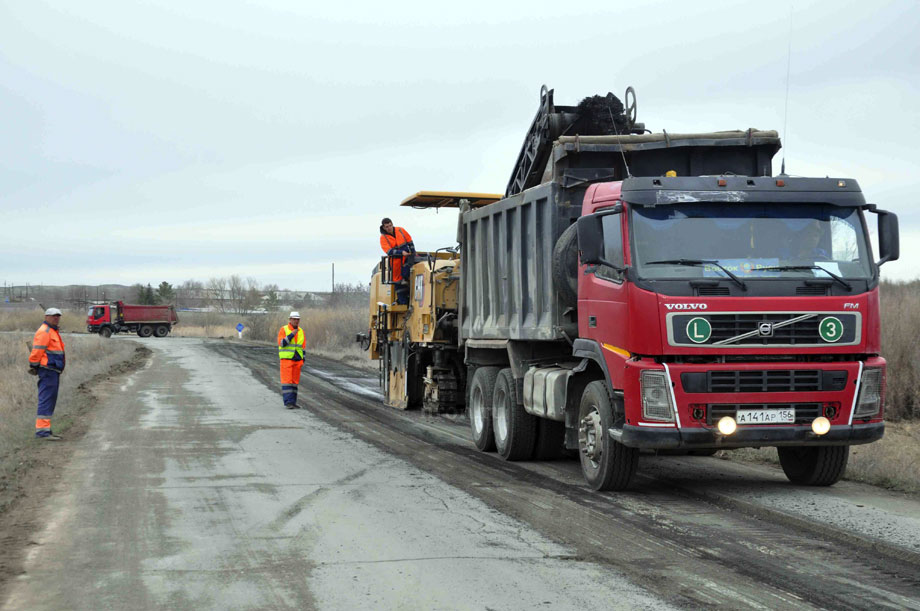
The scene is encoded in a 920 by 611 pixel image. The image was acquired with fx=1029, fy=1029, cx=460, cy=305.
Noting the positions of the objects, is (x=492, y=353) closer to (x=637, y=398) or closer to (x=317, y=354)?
(x=637, y=398)

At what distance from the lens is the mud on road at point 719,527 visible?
575 cm

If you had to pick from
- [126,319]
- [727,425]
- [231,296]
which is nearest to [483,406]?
[727,425]

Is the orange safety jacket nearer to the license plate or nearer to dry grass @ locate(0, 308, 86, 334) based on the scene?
the license plate

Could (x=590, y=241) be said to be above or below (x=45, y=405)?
above

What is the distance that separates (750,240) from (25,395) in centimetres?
1652

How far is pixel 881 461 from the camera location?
35.6 feet

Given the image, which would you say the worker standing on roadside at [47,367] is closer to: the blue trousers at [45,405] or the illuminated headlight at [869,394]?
the blue trousers at [45,405]

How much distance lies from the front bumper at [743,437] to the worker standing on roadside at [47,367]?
8193 mm

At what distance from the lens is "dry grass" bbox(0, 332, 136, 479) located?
13500 mm

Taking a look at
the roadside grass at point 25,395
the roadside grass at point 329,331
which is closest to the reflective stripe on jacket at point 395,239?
the roadside grass at point 25,395

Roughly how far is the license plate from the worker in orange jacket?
10303mm

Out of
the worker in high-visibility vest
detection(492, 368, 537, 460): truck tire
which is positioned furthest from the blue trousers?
detection(492, 368, 537, 460): truck tire

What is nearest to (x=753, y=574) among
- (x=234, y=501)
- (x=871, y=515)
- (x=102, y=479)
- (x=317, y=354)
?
(x=871, y=515)

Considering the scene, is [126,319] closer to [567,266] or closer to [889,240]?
[567,266]
